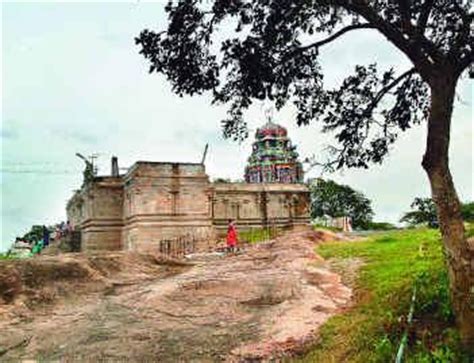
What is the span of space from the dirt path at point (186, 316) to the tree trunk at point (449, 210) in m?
3.61

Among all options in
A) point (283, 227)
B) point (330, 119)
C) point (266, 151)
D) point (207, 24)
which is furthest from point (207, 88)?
point (266, 151)

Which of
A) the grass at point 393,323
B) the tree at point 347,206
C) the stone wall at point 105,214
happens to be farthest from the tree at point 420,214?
the grass at point 393,323

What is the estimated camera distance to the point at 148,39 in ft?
27.4

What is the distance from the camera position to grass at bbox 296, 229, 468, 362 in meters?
7.88

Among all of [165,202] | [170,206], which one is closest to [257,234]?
[170,206]

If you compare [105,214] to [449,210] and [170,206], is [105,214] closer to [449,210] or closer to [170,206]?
[170,206]

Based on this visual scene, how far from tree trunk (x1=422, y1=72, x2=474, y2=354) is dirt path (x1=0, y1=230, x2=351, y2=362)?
11.8 feet

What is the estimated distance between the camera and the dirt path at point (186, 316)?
35.7 feet

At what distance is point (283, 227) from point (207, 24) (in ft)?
118

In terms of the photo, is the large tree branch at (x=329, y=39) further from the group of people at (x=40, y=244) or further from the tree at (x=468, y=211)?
the group of people at (x=40, y=244)

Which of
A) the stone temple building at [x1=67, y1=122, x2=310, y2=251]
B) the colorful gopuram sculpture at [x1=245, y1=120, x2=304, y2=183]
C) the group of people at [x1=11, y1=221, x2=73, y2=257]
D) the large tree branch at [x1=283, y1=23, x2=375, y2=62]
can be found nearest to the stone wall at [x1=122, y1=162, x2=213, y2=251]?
the stone temple building at [x1=67, y1=122, x2=310, y2=251]

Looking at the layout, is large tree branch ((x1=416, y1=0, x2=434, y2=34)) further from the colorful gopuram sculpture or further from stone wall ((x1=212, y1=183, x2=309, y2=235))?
the colorful gopuram sculpture

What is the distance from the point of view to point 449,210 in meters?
7.23

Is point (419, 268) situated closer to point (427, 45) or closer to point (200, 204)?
point (427, 45)
